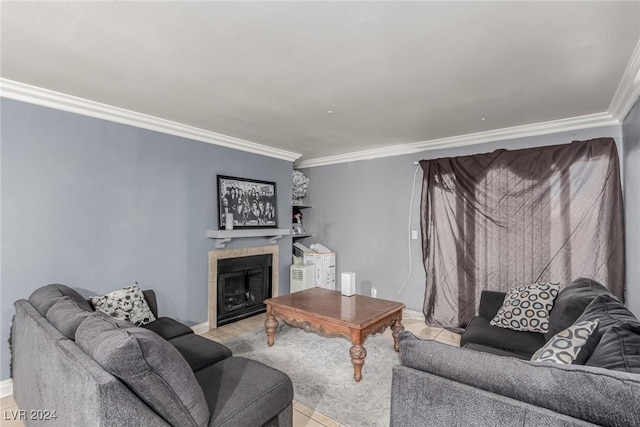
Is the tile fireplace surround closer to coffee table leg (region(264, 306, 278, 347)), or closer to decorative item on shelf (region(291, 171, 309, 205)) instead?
coffee table leg (region(264, 306, 278, 347))

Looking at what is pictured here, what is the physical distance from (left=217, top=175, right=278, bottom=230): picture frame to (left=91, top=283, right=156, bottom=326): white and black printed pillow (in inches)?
53.3

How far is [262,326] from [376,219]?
2.15 meters

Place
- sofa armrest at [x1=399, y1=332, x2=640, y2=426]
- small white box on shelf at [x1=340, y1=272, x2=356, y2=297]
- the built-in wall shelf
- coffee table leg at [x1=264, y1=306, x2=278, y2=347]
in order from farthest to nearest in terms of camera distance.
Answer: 1. the built-in wall shelf
2. small white box on shelf at [x1=340, y1=272, x2=356, y2=297]
3. coffee table leg at [x1=264, y1=306, x2=278, y2=347]
4. sofa armrest at [x1=399, y1=332, x2=640, y2=426]

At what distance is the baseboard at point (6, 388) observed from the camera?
7.86 feet

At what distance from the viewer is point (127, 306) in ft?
8.48

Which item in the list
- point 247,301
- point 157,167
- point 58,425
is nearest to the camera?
point 58,425

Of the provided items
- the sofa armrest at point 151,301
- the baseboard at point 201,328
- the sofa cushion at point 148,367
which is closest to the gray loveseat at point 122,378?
the sofa cushion at point 148,367

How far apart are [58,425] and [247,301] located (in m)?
2.93

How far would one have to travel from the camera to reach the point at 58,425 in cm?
138

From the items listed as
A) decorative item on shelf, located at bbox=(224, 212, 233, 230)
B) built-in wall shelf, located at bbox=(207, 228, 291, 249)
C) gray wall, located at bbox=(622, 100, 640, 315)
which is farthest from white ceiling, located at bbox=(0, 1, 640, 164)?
built-in wall shelf, located at bbox=(207, 228, 291, 249)

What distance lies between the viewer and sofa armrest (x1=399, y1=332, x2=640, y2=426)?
87 cm

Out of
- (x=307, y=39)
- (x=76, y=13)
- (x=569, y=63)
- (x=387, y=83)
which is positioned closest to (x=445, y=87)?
(x=387, y=83)

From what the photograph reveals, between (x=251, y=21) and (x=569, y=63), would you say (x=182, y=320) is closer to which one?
(x=251, y=21)

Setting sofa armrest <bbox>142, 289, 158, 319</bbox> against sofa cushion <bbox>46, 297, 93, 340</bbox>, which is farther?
sofa armrest <bbox>142, 289, 158, 319</bbox>
